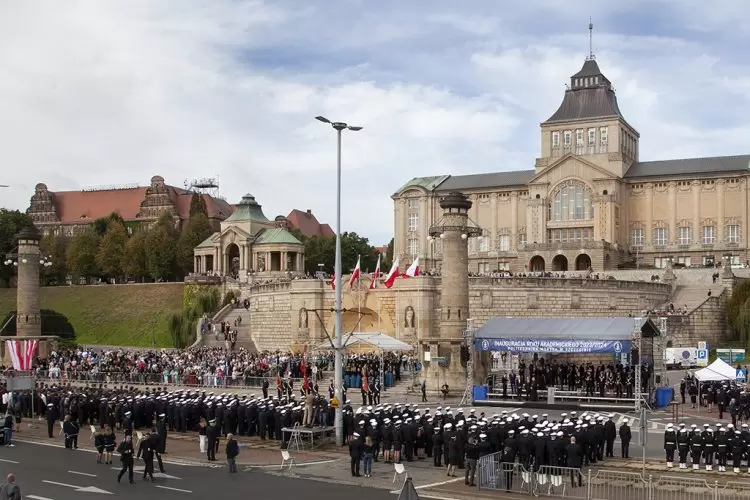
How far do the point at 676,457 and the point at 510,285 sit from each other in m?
36.0

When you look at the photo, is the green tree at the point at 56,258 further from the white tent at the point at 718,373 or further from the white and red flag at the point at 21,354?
the white tent at the point at 718,373

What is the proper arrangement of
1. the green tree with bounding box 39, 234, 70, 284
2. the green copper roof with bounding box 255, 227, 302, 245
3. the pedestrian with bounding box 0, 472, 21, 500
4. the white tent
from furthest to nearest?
the green tree with bounding box 39, 234, 70, 284 < the green copper roof with bounding box 255, 227, 302, 245 < the white tent < the pedestrian with bounding box 0, 472, 21, 500

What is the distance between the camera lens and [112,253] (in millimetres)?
112688

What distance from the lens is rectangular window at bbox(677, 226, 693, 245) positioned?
294ft

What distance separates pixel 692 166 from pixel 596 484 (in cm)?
7322

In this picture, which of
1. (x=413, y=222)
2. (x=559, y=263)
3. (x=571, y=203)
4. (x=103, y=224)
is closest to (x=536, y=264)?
(x=559, y=263)

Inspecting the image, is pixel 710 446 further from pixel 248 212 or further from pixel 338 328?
pixel 248 212

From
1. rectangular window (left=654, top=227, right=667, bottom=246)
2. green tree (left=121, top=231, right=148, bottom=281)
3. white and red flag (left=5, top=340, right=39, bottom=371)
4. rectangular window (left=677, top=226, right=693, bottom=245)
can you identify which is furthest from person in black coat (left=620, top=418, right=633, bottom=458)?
green tree (left=121, top=231, right=148, bottom=281)

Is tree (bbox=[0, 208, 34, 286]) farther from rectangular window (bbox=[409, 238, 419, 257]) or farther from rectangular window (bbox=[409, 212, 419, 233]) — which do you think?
rectangular window (bbox=[409, 238, 419, 257])

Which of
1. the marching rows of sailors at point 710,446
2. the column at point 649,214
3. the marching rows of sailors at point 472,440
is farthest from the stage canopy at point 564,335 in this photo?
the column at point 649,214

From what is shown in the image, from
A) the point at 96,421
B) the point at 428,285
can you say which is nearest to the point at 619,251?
the point at 428,285

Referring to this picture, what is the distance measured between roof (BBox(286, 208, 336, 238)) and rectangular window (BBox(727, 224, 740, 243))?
65692 mm

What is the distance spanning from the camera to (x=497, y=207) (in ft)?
A: 320

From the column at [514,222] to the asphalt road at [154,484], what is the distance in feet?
235
